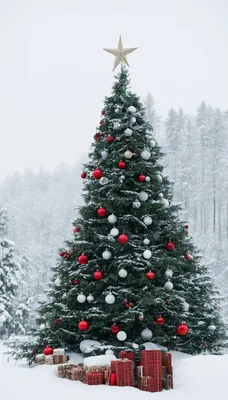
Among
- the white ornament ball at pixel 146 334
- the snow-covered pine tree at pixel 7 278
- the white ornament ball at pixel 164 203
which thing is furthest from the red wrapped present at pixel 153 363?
the snow-covered pine tree at pixel 7 278

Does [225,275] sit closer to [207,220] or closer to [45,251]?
[207,220]

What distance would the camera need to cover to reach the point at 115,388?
612 centimetres

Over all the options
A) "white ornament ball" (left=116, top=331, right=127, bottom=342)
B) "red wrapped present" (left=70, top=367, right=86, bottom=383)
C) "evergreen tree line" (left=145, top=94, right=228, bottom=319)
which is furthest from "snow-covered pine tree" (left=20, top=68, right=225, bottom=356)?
"evergreen tree line" (left=145, top=94, right=228, bottom=319)

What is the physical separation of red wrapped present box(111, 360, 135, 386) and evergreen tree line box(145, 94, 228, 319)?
34733 mm

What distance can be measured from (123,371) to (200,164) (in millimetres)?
41515

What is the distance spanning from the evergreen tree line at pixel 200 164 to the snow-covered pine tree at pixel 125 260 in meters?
31.0

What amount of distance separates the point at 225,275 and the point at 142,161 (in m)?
22.5

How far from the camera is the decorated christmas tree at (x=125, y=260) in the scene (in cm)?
870

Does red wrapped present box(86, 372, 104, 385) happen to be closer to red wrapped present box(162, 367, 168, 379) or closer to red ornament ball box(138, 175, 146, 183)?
red wrapped present box(162, 367, 168, 379)

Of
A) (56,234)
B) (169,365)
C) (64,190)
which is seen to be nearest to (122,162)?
(169,365)

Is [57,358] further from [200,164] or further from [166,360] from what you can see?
[200,164]

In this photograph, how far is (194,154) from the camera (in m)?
46.2

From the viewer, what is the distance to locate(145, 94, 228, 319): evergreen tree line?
42875 mm

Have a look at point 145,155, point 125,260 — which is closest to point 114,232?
point 125,260
